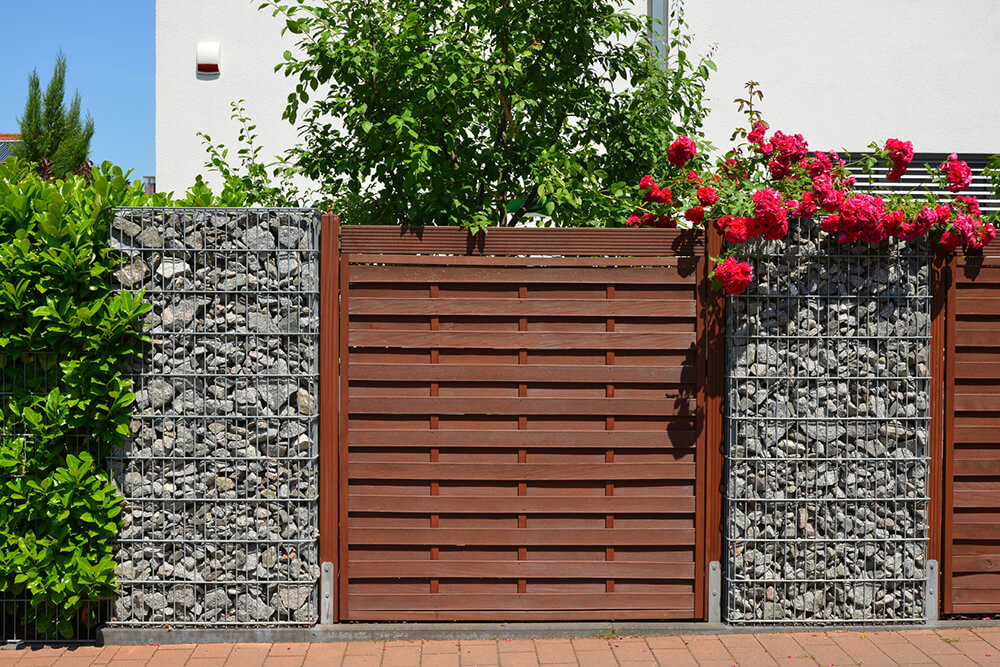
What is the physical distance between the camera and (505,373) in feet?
14.6

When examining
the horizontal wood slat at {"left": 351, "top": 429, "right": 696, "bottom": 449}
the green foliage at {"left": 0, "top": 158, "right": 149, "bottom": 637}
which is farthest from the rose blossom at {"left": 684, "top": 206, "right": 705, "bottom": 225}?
the green foliage at {"left": 0, "top": 158, "right": 149, "bottom": 637}

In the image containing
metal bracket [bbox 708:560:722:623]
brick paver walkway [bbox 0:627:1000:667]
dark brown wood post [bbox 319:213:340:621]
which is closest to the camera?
brick paver walkway [bbox 0:627:1000:667]

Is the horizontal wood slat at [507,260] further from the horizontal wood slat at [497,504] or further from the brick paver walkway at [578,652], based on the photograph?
the brick paver walkway at [578,652]

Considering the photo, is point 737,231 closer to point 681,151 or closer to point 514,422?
point 681,151

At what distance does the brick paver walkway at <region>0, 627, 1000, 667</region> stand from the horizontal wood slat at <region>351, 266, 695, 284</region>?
1907 mm

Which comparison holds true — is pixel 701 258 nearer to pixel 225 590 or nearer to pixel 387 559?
pixel 387 559

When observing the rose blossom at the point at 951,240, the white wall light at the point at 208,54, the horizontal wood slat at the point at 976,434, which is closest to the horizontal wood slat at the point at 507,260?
the rose blossom at the point at 951,240

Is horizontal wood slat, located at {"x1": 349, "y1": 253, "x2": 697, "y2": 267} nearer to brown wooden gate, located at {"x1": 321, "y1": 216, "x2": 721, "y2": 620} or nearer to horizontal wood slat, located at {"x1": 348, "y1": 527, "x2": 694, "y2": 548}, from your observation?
brown wooden gate, located at {"x1": 321, "y1": 216, "x2": 721, "y2": 620}

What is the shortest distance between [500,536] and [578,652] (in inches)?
27.8

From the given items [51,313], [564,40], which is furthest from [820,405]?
[51,313]

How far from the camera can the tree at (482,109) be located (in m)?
4.60

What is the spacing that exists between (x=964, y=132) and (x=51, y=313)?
303 inches

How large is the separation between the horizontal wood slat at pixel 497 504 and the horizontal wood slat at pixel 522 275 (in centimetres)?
115

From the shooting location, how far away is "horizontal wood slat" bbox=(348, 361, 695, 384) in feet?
14.6
